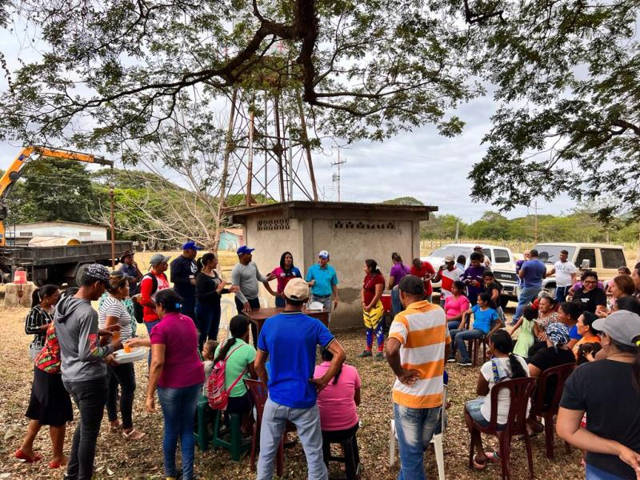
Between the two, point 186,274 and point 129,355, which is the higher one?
point 186,274

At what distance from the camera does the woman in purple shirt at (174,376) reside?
10.6ft

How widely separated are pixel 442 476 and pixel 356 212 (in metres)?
6.59

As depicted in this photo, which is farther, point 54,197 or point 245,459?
point 54,197

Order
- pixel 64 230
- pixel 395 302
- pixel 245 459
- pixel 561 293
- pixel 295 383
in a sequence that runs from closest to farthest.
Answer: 1. pixel 295 383
2. pixel 245 459
3. pixel 395 302
4. pixel 561 293
5. pixel 64 230

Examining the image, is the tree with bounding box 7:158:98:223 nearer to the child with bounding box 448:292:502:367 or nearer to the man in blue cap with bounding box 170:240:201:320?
the man in blue cap with bounding box 170:240:201:320

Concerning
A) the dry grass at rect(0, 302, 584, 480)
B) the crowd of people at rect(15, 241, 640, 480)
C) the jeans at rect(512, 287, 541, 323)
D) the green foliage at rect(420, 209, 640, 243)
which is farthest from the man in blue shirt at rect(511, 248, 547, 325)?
the green foliage at rect(420, 209, 640, 243)

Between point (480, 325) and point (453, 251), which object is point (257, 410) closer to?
point (480, 325)

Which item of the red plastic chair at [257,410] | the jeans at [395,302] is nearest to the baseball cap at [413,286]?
the red plastic chair at [257,410]

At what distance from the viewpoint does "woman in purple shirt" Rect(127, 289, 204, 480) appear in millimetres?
3221

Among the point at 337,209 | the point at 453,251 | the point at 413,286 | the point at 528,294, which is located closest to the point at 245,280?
the point at 337,209

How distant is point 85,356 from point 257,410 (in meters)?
1.41

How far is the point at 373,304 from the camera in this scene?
6.94 m

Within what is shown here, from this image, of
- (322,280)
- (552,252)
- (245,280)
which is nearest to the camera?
(245,280)

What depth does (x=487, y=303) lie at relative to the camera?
260 inches
